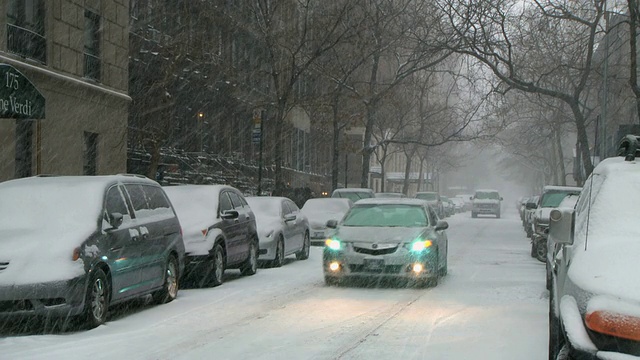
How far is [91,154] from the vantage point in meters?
24.6

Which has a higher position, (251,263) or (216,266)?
(216,266)

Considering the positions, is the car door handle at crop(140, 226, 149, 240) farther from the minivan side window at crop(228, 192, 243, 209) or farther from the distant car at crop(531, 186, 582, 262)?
the distant car at crop(531, 186, 582, 262)

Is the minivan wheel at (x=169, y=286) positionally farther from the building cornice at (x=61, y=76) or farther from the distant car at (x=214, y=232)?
the building cornice at (x=61, y=76)

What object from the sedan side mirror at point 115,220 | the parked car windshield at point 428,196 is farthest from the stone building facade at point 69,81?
the parked car windshield at point 428,196

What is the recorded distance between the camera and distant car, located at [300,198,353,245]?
25.1 meters

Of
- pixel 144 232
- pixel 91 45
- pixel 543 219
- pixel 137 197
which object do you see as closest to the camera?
pixel 144 232

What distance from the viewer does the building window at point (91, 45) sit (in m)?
24.0

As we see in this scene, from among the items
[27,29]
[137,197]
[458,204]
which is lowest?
[458,204]

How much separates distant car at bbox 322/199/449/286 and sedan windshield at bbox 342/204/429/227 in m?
0.02

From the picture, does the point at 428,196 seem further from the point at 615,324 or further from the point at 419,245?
the point at 615,324

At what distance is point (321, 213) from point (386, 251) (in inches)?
483

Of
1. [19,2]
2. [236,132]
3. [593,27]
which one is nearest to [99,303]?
[19,2]

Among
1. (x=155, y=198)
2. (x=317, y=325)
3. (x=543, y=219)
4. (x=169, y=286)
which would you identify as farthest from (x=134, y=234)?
(x=543, y=219)

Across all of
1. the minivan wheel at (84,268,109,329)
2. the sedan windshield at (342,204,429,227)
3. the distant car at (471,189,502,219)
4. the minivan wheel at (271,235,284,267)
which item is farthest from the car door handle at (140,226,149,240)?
the distant car at (471,189,502,219)
